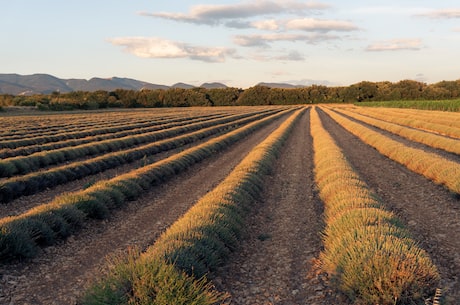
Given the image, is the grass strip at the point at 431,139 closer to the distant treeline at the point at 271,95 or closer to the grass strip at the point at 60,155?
the grass strip at the point at 60,155

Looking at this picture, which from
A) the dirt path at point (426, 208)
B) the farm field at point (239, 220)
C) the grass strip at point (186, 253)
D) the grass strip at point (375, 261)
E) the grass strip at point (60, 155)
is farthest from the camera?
the grass strip at point (60, 155)

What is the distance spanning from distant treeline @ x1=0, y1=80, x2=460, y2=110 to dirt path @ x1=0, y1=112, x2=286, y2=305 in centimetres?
9173

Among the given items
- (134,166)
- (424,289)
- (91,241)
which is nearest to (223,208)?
(91,241)

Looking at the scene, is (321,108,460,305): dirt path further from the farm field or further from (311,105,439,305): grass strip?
(311,105,439,305): grass strip

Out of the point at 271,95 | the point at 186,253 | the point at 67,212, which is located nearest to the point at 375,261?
the point at 186,253

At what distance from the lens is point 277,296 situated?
6.01 m

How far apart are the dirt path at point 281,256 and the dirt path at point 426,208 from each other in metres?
1.98

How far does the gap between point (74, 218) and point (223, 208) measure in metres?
3.53

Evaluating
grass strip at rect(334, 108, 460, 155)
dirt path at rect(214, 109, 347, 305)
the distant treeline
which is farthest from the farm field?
the distant treeline

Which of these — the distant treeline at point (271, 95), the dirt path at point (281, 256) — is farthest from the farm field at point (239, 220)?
the distant treeline at point (271, 95)

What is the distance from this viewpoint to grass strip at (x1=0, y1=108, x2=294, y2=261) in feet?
24.7

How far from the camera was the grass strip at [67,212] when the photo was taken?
754cm

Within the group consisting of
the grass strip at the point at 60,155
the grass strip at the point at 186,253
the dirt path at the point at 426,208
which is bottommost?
the grass strip at the point at 60,155

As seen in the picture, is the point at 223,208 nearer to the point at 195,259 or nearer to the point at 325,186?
the point at 195,259
